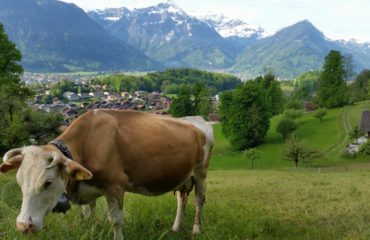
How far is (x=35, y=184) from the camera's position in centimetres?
541

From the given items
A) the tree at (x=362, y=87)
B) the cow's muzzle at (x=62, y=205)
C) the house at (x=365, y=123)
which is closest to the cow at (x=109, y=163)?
the cow's muzzle at (x=62, y=205)

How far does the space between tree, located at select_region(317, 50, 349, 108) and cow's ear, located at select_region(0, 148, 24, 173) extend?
89.2 meters

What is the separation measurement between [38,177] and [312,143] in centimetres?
6760

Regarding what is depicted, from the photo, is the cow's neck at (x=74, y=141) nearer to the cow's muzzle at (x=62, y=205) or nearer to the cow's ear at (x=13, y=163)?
the cow's muzzle at (x=62, y=205)

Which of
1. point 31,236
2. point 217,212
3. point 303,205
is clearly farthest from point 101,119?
point 303,205

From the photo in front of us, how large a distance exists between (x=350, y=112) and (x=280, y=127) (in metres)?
18.5

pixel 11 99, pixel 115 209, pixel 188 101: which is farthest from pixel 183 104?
pixel 115 209

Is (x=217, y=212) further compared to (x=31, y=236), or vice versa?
(x=217, y=212)

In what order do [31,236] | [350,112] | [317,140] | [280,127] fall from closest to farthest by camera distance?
[31,236] → [317,140] → [280,127] → [350,112]

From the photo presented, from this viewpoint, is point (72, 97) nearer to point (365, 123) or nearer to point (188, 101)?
point (188, 101)

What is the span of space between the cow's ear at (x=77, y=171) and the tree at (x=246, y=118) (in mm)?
68496

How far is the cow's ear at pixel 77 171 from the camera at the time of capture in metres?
5.57

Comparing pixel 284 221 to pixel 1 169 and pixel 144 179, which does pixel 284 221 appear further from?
pixel 1 169

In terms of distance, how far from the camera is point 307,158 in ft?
187
